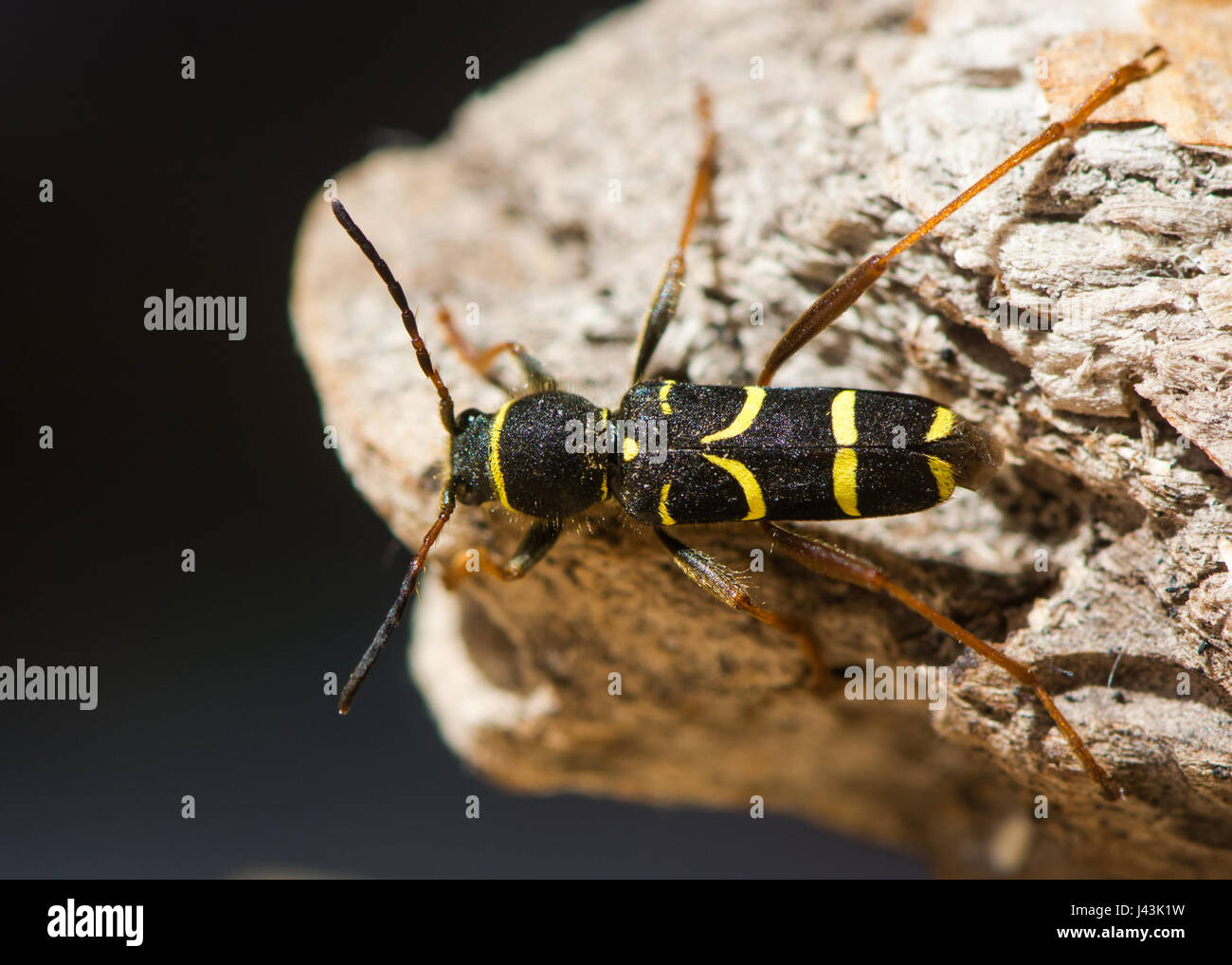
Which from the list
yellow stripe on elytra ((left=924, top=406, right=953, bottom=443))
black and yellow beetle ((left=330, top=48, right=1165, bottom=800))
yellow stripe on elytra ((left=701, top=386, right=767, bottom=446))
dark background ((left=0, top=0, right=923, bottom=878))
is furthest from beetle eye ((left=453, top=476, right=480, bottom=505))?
dark background ((left=0, top=0, right=923, bottom=878))

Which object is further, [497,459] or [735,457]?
[497,459]

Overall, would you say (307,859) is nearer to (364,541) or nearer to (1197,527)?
(364,541)

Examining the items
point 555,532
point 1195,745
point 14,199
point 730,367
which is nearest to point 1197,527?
point 1195,745

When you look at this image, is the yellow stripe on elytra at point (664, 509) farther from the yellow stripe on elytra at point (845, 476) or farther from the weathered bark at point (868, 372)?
the yellow stripe on elytra at point (845, 476)

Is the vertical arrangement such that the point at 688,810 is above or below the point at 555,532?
below

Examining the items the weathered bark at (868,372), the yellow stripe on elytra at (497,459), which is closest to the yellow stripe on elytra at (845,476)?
the weathered bark at (868,372)

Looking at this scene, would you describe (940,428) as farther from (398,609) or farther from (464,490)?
(398,609)

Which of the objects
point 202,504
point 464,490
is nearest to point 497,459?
point 464,490
